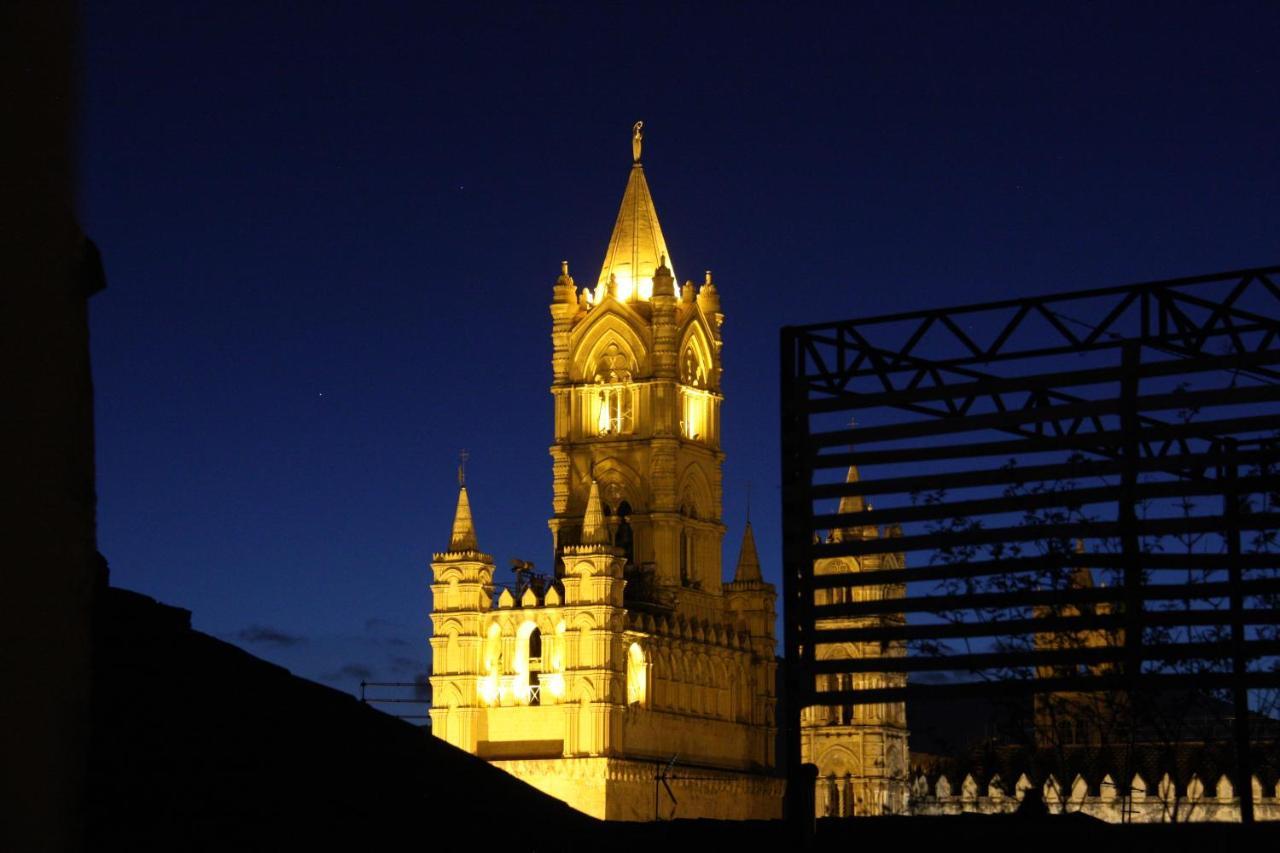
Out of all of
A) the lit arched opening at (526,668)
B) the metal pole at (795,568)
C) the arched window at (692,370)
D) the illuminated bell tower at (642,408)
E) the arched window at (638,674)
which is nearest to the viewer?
the metal pole at (795,568)

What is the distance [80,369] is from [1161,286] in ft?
72.0

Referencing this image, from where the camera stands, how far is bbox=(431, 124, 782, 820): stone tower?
277 ft

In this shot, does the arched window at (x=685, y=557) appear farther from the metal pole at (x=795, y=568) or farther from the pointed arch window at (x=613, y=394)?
the metal pole at (x=795, y=568)

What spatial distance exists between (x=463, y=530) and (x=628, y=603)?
8.49 meters

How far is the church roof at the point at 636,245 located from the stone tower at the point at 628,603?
0.08 m

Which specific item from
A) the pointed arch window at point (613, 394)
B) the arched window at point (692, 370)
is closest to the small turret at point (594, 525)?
the pointed arch window at point (613, 394)

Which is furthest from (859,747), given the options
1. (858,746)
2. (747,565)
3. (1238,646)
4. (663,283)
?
(1238,646)

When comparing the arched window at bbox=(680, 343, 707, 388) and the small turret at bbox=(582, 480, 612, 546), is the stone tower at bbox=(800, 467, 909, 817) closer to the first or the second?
the arched window at bbox=(680, 343, 707, 388)

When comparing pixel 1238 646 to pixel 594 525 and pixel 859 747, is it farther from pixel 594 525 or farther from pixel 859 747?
pixel 859 747

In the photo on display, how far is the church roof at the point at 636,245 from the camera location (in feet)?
309

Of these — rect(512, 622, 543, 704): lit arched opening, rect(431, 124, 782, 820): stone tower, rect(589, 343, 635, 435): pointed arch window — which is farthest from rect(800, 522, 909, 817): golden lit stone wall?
rect(512, 622, 543, 704): lit arched opening

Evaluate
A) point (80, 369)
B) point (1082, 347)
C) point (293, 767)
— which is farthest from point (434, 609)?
point (80, 369)

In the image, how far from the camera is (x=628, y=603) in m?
89.9

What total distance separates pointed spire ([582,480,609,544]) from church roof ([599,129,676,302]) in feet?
39.9
